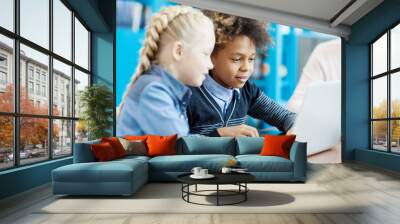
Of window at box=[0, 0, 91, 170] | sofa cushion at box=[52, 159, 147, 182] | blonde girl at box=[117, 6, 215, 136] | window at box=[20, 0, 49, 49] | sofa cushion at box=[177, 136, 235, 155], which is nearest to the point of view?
sofa cushion at box=[52, 159, 147, 182]

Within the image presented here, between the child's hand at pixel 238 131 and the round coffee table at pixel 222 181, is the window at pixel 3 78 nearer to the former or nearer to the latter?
the round coffee table at pixel 222 181

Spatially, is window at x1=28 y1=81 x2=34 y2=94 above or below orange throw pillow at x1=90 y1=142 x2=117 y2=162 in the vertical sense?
above

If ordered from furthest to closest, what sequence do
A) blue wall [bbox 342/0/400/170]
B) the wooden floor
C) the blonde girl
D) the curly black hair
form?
blue wall [bbox 342/0/400/170], the curly black hair, the blonde girl, the wooden floor

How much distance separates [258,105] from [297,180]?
294 centimetres

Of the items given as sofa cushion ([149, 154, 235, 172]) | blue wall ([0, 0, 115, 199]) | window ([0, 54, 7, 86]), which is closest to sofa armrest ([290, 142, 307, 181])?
sofa cushion ([149, 154, 235, 172])

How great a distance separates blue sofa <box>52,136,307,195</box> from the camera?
475 cm

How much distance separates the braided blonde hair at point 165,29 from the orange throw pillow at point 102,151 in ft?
9.08

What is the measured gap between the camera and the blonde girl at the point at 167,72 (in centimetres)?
805

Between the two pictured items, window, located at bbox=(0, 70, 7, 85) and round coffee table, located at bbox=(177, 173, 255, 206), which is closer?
round coffee table, located at bbox=(177, 173, 255, 206)

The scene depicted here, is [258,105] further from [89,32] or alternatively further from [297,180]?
[89,32]

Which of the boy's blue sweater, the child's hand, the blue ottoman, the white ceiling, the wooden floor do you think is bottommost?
the wooden floor

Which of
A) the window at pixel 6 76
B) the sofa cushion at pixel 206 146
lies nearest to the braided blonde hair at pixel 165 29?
the sofa cushion at pixel 206 146

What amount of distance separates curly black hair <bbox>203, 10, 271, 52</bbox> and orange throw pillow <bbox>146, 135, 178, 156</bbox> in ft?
8.73

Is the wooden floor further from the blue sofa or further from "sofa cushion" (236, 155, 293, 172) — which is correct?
"sofa cushion" (236, 155, 293, 172)
